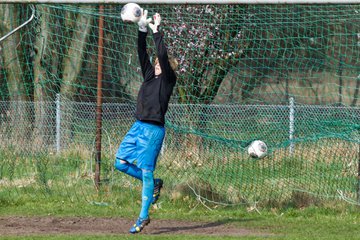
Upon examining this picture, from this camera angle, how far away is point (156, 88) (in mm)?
9125

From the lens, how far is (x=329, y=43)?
11.5 m

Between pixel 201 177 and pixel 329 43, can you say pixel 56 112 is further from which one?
pixel 329 43

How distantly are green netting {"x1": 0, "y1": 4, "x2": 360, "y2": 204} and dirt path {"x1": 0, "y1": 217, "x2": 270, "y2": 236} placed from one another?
1.22m

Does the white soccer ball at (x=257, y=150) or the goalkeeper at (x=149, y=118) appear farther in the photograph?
the white soccer ball at (x=257, y=150)

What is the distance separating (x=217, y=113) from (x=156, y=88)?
2.99 metres

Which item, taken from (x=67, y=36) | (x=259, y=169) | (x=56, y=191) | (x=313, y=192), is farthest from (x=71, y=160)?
(x=313, y=192)

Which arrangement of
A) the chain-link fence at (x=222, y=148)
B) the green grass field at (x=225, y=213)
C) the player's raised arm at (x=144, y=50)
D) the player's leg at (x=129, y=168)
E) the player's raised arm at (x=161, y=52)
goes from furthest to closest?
the chain-link fence at (x=222, y=148)
the green grass field at (x=225, y=213)
the player's leg at (x=129, y=168)
the player's raised arm at (x=144, y=50)
the player's raised arm at (x=161, y=52)

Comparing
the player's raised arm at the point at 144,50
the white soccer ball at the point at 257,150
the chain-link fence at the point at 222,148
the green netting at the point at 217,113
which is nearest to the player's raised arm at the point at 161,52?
the player's raised arm at the point at 144,50

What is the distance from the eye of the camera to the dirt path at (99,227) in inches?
368

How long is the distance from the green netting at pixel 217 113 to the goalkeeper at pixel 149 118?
2.15m

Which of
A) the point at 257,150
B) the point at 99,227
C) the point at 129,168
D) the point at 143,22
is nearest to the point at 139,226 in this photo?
the point at 129,168

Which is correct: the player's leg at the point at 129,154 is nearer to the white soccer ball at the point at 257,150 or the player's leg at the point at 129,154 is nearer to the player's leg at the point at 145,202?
the player's leg at the point at 145,202

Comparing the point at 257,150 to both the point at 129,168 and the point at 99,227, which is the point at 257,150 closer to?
the point at 129,168

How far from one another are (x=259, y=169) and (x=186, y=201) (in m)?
1.16
